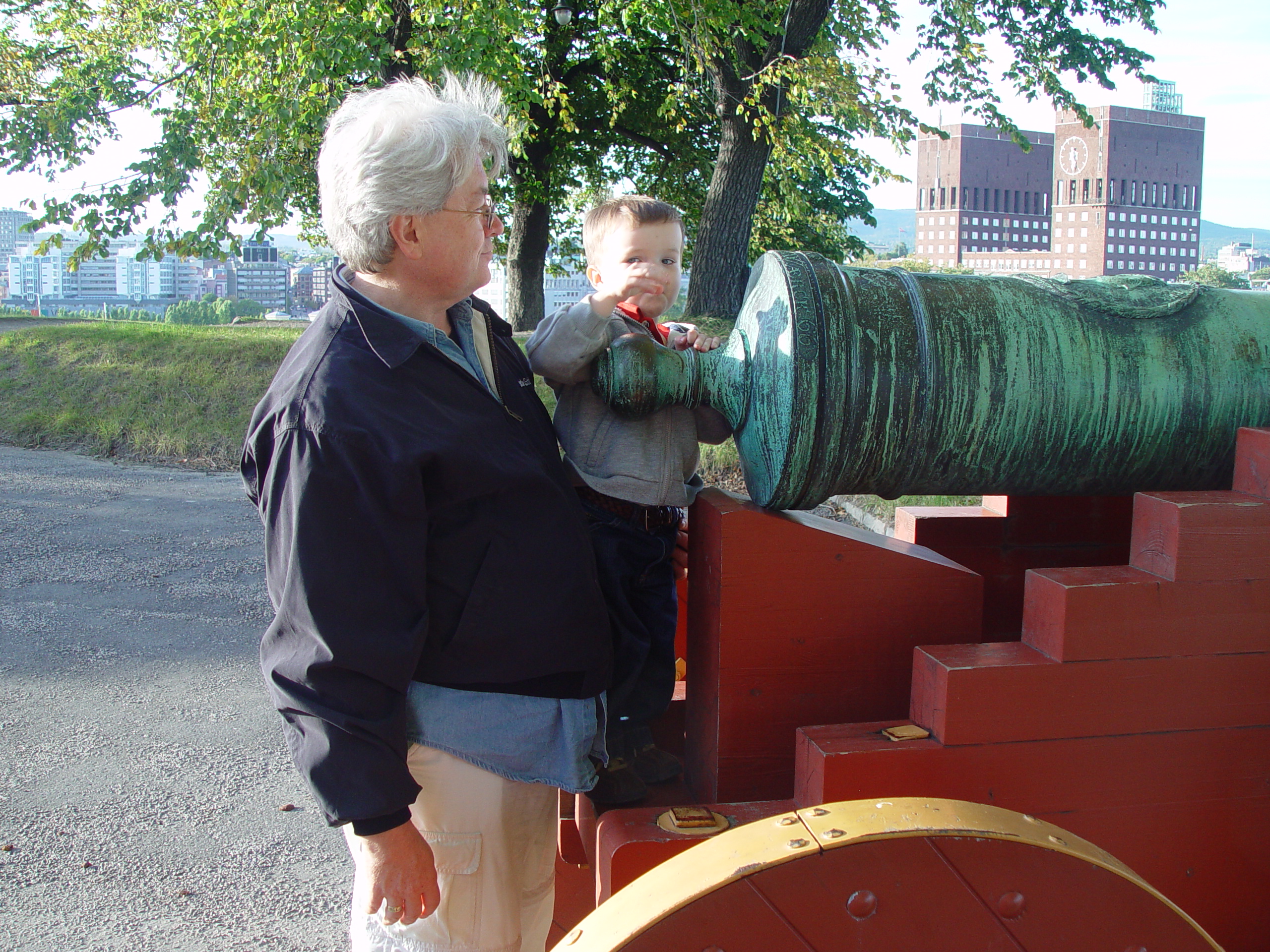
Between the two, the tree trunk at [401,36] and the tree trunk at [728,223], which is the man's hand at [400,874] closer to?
the tree trunk at [728,223]

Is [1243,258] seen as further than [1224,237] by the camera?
No

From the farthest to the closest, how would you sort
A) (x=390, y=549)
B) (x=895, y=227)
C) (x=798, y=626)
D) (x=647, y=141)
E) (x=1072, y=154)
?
(x=895, y=227) → (x=1072, y=154) → (x=647, y=141) → (x=798, y=626) → (x=390, y=549)

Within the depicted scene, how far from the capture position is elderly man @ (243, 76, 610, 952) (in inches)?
45.8

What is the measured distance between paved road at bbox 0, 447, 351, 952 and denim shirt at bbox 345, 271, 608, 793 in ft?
3.42

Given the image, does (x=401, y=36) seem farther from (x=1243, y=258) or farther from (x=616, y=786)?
(x=1243, y=258)

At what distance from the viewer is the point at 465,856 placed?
1.37 meters

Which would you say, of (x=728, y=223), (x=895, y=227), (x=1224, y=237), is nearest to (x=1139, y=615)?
(x=728, y=223)

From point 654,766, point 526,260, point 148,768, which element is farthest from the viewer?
point 526,260

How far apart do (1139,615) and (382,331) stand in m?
0.95

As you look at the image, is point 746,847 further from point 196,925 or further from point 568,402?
point 196,925

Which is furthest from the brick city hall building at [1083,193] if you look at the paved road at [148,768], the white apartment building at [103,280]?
the white apartment building at [103,280]

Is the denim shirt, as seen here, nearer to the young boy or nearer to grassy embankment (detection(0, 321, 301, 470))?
the young boy

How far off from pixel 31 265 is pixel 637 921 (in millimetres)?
69978

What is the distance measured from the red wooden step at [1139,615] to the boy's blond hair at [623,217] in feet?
2.57
